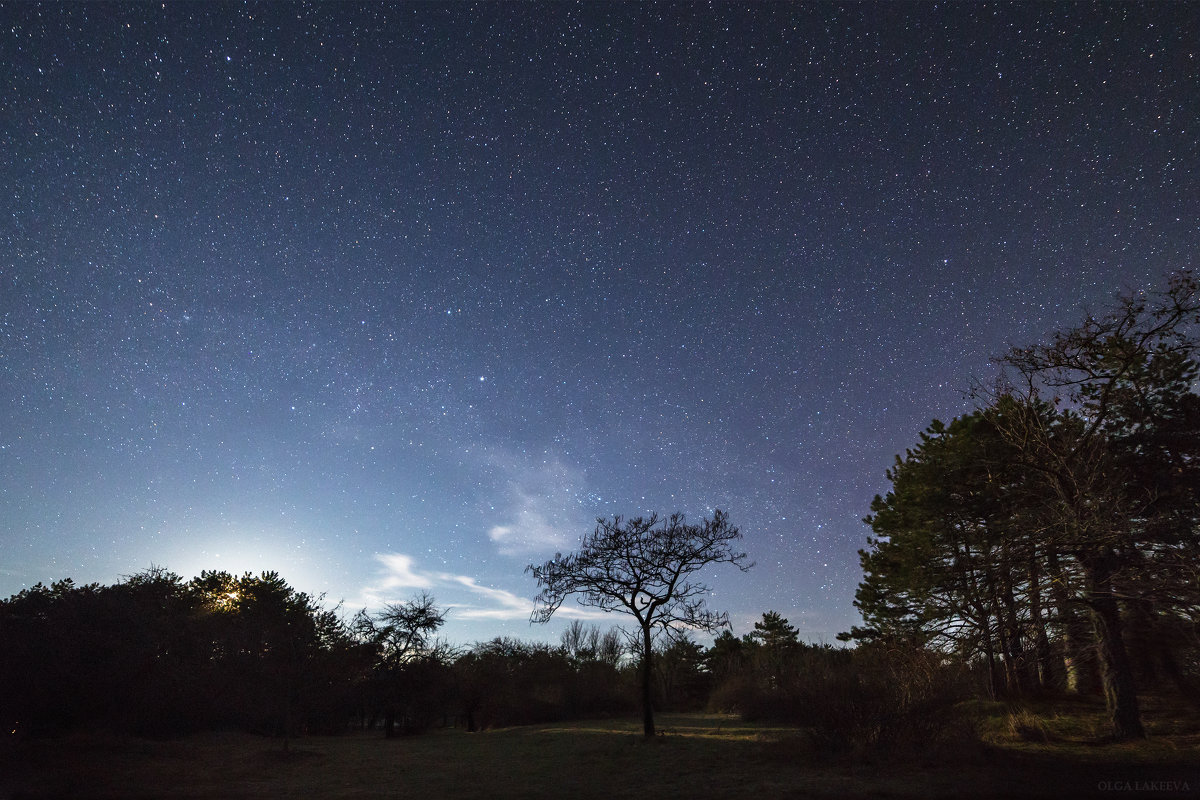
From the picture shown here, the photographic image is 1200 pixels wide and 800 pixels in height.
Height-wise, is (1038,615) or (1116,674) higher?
(1038,615)

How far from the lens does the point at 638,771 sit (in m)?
13.6

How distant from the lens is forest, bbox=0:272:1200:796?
1288 centimetres

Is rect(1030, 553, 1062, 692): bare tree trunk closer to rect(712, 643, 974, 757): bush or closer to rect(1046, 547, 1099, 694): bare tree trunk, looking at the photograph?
rect(1046, 547, 1099, 694): bare tree trunk

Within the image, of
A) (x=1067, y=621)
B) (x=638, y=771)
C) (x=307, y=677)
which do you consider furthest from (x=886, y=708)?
(x=307, y=677)

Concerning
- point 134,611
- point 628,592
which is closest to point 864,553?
point 628,592

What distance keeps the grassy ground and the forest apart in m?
0.82

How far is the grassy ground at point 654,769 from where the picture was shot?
10.8 metres

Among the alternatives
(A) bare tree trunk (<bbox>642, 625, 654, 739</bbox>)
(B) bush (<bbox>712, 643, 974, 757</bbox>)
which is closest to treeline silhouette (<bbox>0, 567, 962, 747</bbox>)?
(B) bush (<bbox>712, 643, 974, 757</bbox>)

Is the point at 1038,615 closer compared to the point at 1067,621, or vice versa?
the point at 1038,615

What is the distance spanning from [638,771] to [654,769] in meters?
0.39

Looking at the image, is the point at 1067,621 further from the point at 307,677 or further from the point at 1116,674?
the point at 307,677

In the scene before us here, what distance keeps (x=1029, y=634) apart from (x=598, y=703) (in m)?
32.5

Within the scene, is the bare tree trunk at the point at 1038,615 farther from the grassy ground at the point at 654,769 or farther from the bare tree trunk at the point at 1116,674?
the grassy ground at the point at 654,769

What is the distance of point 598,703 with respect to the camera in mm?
40594
